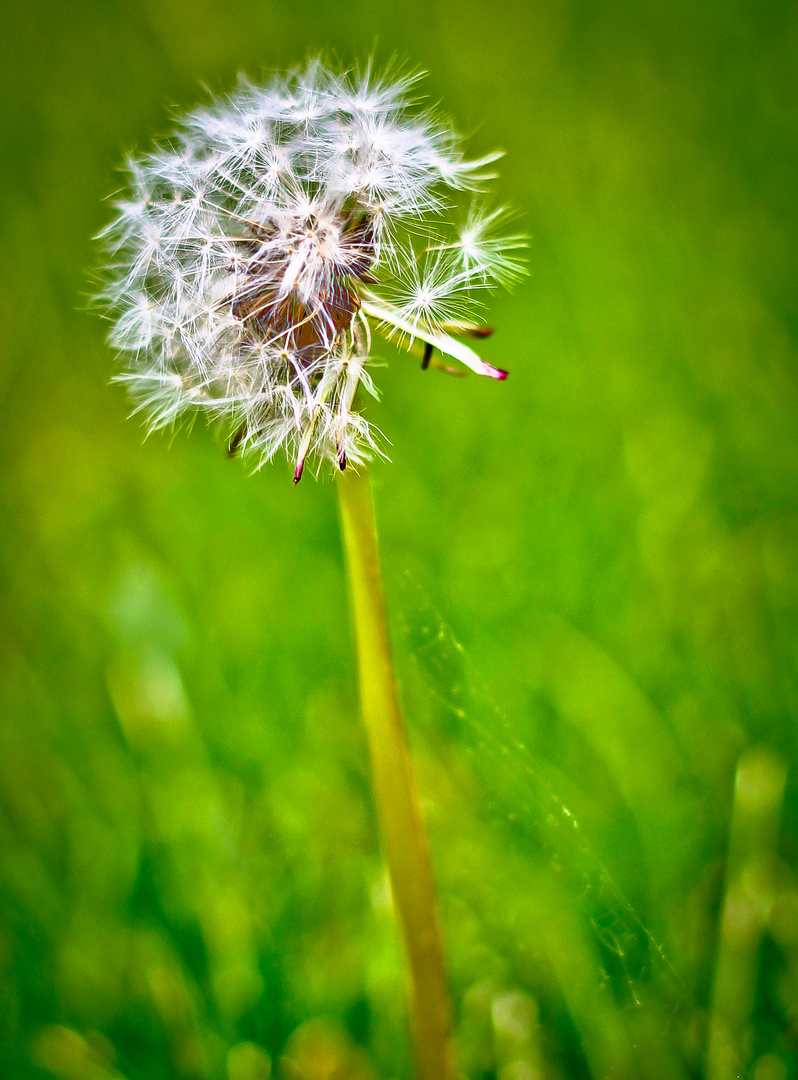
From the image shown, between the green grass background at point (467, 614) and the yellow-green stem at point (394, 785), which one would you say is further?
the green grass background at point (467, 614)

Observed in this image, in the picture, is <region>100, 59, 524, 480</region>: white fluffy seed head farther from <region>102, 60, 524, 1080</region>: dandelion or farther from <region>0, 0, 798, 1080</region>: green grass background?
<region>0, 0, 798, 1080</region>: green grass background

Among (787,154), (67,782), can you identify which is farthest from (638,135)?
(67,782)

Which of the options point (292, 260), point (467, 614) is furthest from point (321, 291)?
point (467, 614)

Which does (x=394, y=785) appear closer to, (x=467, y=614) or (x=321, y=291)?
(x=321, y=291)

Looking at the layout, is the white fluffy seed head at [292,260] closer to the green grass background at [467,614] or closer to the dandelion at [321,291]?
the dandelion at [321,291]

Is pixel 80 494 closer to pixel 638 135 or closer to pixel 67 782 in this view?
pixel 67 782

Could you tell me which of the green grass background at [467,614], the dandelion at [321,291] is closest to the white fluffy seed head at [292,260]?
the dandelion at [321,291]
